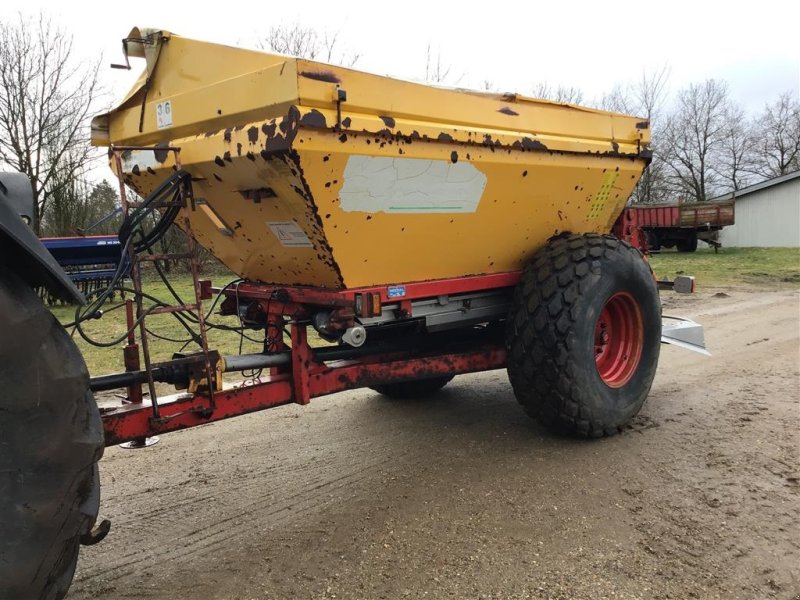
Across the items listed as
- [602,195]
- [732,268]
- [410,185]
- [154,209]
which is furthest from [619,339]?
[732,268]

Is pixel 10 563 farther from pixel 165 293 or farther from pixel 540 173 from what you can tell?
pixel 165 293

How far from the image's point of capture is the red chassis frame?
2684mm

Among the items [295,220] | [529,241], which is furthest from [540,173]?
[295,220]

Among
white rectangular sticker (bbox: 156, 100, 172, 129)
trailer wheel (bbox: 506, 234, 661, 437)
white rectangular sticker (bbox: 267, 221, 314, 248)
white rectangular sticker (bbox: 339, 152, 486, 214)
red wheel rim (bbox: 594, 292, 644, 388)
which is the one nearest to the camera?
white rectangular sticker (bbox: 339, 152, 486, 214)

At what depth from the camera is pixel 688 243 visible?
22.8 m

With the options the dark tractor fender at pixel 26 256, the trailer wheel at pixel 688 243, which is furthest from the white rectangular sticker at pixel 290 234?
the trailer wheel at pixel 688 243

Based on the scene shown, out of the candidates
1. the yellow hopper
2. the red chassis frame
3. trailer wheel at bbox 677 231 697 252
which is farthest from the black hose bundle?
trailer wheel at bbox 677 231 697 252

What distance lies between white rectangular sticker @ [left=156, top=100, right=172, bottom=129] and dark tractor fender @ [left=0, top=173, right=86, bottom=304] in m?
1.30

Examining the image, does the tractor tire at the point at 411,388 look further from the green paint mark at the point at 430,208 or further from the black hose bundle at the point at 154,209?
the black hose bundle at the point at 154,209

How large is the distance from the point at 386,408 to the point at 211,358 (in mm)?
2328

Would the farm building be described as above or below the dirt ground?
above

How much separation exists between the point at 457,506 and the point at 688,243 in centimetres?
2222

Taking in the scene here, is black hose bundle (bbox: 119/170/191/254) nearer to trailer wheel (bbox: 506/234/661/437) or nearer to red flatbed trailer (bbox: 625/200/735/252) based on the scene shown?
trailer wheel (bbox: 506/234/661/437)

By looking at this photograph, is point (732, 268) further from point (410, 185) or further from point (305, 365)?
point (305, 365)
